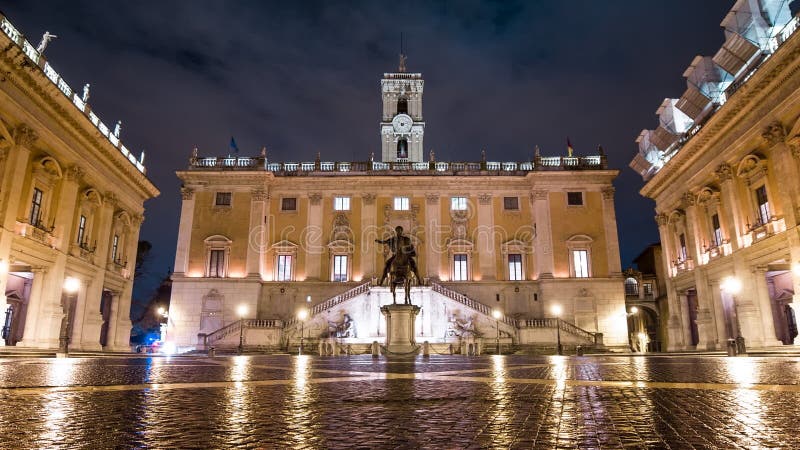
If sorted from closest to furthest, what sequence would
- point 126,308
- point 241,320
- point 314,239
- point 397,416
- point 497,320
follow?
point 397,416, point 497,320, point 126,308, point 241,320, point 314,239

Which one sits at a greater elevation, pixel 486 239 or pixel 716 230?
pixel 486 239

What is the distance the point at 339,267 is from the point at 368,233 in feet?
12.1

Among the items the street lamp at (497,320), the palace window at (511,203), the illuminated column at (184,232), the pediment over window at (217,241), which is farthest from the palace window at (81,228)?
the palace window at (511,203)

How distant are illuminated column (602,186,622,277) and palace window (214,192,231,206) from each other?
1230 inches

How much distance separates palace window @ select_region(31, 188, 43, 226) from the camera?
80.6 feet

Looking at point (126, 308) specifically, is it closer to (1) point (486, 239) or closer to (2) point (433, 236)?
(2) point (433, 236)

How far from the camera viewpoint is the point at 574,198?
41.0m

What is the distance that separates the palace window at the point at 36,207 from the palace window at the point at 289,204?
60.6ft

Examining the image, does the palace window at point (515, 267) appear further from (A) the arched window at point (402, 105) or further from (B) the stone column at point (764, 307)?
(A) the arched window at point (402, 105)

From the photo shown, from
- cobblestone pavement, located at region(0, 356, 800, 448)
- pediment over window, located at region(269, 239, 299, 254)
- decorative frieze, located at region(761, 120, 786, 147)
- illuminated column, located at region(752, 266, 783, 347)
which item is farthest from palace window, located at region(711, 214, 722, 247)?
pediment over window, located at region(269, 239, 299, 254)

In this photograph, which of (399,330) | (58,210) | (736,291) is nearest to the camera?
(399,330)

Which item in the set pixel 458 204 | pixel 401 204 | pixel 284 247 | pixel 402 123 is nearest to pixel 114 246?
pixel 284 247

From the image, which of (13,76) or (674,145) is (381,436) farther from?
(674,145)

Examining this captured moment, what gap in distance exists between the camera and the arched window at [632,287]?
5053 centimetres
